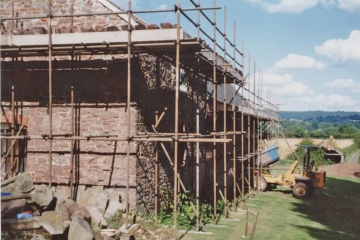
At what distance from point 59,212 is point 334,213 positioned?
467 inches

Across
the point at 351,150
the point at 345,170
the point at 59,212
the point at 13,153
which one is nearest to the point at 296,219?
the point at 59,212

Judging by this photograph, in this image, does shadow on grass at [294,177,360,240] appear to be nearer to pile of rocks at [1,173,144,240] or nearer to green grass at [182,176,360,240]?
green grass at [182,176,360,240]

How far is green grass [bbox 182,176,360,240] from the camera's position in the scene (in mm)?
10695

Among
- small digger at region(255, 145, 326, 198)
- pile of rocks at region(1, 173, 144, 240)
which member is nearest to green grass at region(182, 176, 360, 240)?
small digger at region(255, 145, 326, 198)

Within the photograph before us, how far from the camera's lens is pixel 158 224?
989 cm

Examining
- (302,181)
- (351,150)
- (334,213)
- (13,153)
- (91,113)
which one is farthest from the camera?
(351,150)

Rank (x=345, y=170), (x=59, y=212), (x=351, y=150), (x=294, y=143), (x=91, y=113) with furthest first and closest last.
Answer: (x=351, y=150)
(x=294, y=143)
(x=345, y=170)
(x=91, y=113)
(x=59, y=212)

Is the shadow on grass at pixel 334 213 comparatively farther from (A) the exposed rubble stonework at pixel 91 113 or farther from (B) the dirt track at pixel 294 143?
(B) the dirt track at pixel 294 143

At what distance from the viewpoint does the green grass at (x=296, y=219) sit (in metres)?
10.7

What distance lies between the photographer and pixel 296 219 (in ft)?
43.3

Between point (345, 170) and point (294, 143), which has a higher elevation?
point (294, 143)

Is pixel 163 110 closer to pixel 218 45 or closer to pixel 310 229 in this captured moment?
pixel 218 45

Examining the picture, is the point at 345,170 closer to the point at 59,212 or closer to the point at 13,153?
the point at 13,153

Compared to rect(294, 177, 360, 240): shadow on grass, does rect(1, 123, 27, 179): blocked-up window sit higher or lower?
higher
